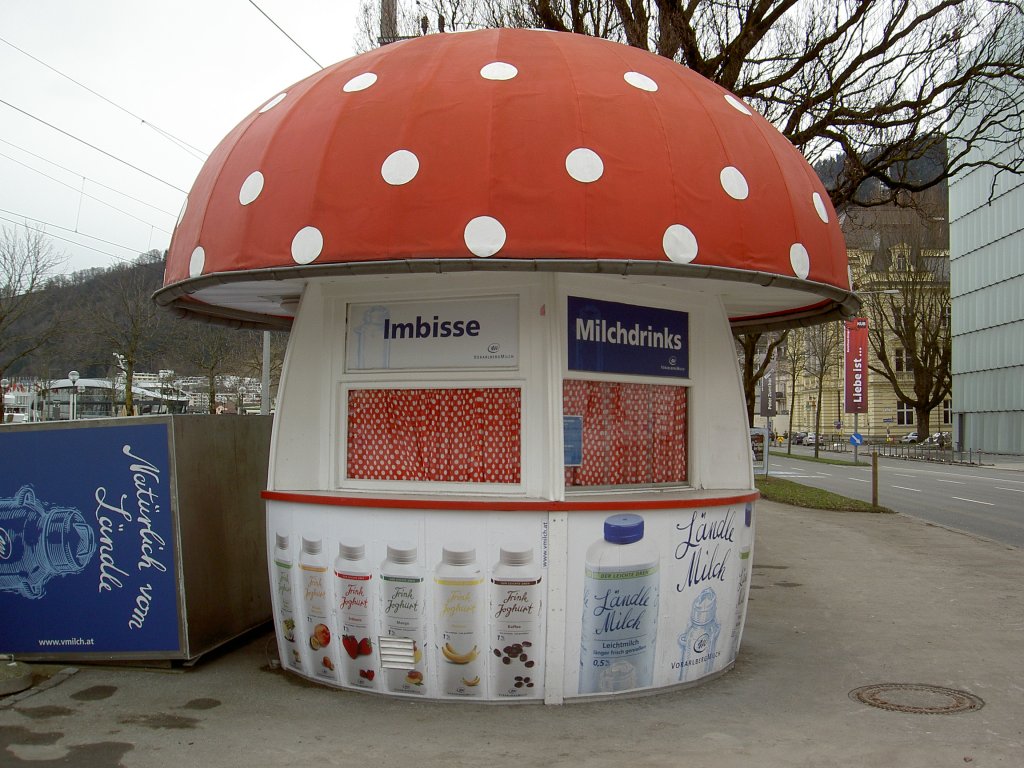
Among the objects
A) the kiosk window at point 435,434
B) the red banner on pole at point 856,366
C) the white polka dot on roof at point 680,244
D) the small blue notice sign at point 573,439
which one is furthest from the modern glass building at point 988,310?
the kiosk window at point 435,434

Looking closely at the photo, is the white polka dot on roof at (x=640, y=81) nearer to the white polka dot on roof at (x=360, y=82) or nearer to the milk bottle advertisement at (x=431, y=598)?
the white polka dot on roof at (x=360, y=82)

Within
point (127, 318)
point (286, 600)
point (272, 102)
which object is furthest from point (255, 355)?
point (286, 600)

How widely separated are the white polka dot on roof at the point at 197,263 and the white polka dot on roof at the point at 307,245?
838 mm

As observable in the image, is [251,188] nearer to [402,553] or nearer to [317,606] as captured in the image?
[402,553]

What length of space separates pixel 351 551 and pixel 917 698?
415cm

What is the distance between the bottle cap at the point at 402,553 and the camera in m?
6.54

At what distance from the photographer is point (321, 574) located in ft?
22.5

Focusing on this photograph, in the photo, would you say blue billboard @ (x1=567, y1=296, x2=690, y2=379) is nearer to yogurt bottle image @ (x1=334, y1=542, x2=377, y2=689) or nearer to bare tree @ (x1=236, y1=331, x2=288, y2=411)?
yogurt bottle image @ (x1=334, y1=542, x2=377, y2=689)

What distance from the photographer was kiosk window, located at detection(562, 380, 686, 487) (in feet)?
23.6

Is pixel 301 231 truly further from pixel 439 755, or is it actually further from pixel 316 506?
pixel 439 755

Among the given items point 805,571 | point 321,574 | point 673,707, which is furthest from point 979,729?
point 805,571

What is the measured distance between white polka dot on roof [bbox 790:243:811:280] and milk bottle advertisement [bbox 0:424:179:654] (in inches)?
182

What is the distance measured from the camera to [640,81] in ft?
22.6

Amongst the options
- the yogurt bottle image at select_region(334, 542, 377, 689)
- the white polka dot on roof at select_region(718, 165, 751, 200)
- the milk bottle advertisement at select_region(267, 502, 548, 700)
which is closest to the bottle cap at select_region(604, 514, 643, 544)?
the milk bottle advertisement at select_region(267, 502, 548, 700)
